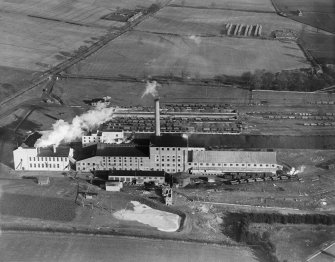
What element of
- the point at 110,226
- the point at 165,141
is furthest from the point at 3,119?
the point at 110,226

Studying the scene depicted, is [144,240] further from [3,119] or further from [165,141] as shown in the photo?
[3,119]

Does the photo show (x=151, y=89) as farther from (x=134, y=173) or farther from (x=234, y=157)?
(x=134, y=173)

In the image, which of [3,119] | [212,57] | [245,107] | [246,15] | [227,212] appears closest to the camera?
[227,212]

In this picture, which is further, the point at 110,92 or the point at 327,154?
the point at 110,92

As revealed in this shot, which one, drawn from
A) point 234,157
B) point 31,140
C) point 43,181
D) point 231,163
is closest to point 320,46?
point 234,157

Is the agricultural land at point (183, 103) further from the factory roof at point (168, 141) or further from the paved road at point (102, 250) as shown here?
the factory roof at point (168, 141)

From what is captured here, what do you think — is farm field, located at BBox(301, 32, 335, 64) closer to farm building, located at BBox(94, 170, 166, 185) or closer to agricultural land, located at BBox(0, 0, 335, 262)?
agricultural land, located at BBox(0, 0, 335, 262)

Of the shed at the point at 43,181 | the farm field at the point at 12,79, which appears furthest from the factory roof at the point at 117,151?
the farm field at the point at 12,79
